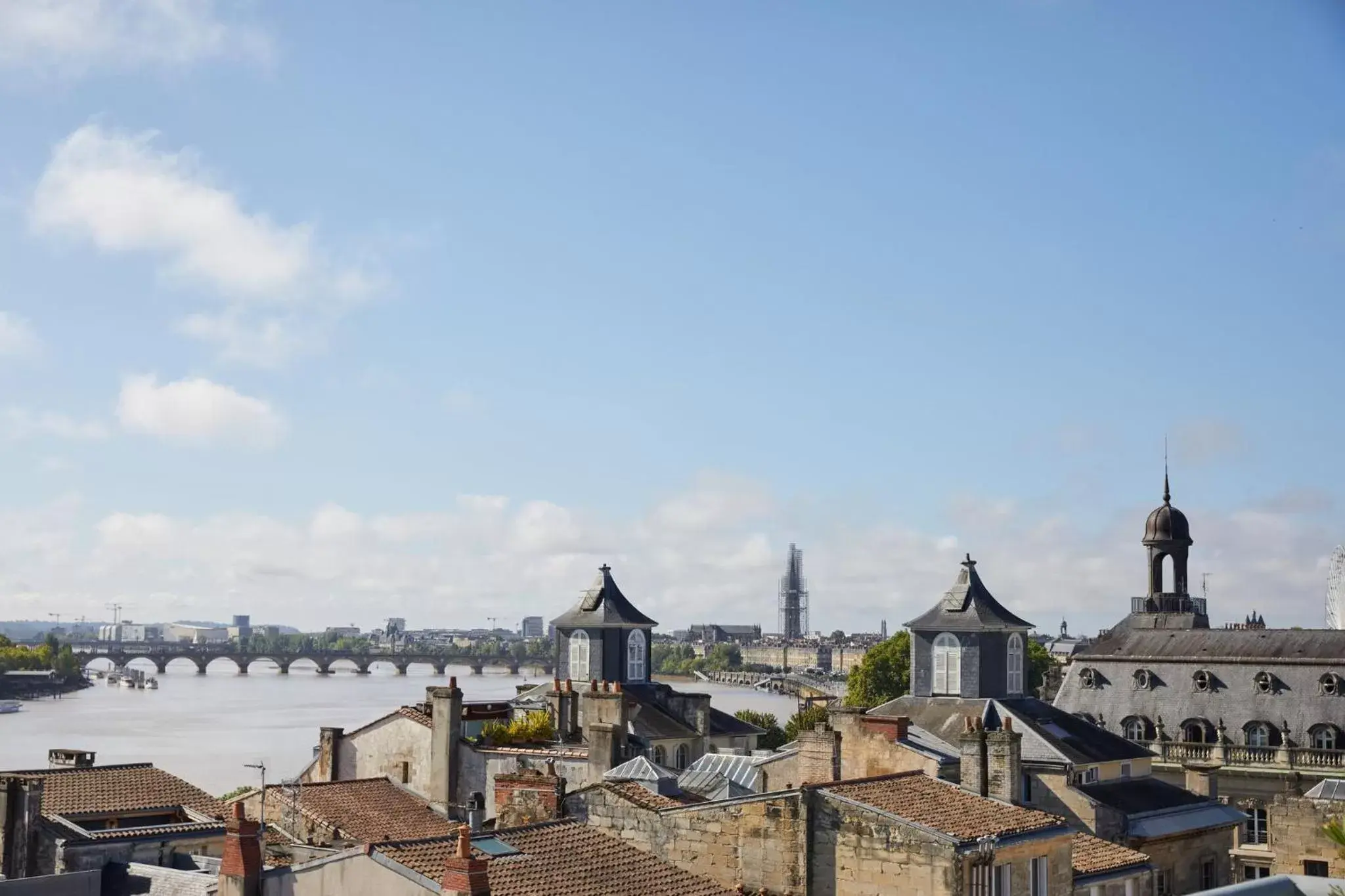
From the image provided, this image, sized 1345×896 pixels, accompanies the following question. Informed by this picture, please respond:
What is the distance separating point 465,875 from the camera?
55.7 ft

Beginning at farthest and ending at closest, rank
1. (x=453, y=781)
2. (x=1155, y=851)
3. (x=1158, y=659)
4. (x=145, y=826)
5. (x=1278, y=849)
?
(x=1158, y=659) → (x=453, y=781) → (x=1155, y=851) → (x=1278, y=849) → (x=145, y=826)

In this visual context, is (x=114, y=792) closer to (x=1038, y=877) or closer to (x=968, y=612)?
(x=1038, y=877)

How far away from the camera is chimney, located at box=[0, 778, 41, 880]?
2538cm

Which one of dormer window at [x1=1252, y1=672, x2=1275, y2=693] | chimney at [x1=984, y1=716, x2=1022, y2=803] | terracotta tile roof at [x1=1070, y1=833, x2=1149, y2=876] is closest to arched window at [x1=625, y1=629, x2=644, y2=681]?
dormer window at [x1=1252, y1=672, x2=1275, y2=693]

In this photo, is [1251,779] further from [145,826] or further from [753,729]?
[145,826]

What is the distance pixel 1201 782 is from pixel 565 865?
29.2m

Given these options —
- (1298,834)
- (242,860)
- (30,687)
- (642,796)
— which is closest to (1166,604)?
(1298,834)

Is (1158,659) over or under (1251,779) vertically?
over

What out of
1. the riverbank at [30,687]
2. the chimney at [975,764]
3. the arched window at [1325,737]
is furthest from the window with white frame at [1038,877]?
the riverbank at [30,687]

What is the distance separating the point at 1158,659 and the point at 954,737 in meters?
20.2

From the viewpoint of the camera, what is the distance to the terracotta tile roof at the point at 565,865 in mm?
18359

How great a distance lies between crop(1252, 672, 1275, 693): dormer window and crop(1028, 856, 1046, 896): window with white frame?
35136 mm

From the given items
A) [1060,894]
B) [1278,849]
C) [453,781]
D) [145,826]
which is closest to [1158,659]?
[1278,849]

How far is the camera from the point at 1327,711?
170 ft
